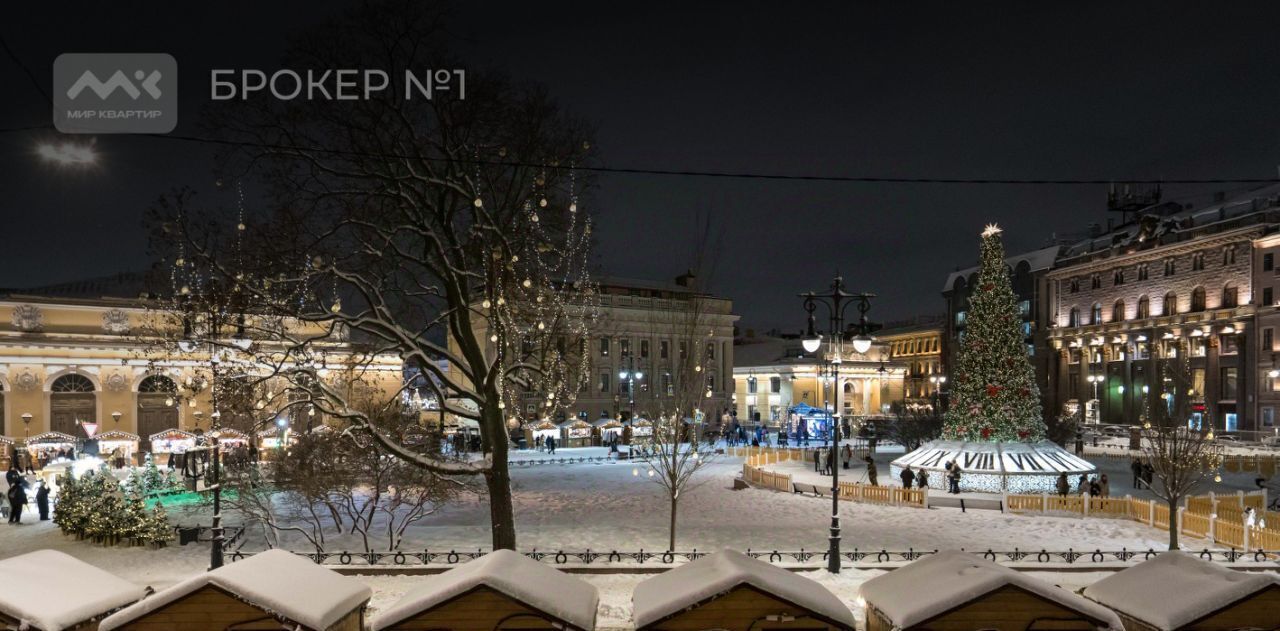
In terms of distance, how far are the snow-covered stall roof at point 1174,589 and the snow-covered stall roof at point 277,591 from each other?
830 centimetres

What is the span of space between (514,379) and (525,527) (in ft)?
25.3

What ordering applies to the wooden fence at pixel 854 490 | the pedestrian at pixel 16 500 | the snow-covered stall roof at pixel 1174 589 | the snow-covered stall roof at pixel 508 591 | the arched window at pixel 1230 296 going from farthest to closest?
the arched window at pixel 1230 296 < the wooden fence at pixel 854 490 < the pedestrian at pixel 16 500 < the snow-covered stall roof at pixel 1174 589 < the snow-covered stall roof at pixel 508 591

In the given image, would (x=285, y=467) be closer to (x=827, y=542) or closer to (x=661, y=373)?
(x=827, y=542)

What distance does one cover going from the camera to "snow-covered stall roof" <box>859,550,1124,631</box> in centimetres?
795

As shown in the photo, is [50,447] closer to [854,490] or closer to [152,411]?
[152,411]

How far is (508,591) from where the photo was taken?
25.6ft

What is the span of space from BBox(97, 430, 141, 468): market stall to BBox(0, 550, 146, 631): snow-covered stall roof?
31.9 metres

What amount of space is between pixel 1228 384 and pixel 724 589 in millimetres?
63825

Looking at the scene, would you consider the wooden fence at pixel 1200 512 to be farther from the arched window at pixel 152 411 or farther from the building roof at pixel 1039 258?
the building roof at pixel 1039 258

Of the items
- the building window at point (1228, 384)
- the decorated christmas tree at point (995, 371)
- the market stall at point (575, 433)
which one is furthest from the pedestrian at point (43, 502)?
the building window at point (1228, 384)

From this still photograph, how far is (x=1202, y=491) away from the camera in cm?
2908

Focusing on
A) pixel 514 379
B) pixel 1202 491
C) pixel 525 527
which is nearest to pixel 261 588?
pixel 514 379

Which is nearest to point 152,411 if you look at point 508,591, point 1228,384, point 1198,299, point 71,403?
point 71,403

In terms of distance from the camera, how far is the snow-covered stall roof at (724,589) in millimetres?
8008
